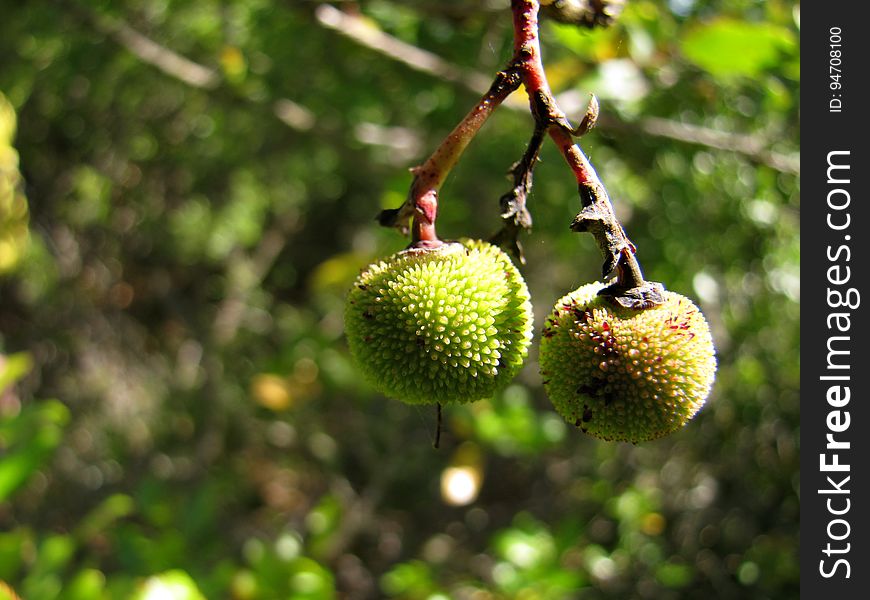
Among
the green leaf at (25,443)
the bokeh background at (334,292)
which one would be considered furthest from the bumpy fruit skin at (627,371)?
the green leaf at (25,443)

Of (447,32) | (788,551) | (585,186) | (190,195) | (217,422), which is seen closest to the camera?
(585,186)

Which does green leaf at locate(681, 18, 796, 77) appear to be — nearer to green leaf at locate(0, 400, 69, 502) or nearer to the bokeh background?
the bokeh background

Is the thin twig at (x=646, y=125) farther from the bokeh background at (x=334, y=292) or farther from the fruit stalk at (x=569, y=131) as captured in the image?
the fruit stalk at (x=569, y=131)

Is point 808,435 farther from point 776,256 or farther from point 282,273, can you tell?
point 282,273

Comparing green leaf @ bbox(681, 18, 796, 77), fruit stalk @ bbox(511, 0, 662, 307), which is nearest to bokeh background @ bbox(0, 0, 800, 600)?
green leaf @ bbox(681, 18, 796, 77)

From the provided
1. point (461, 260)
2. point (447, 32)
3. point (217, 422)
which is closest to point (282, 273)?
point (217, 422)

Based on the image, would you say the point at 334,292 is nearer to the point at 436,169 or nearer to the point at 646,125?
the point at 646,125
